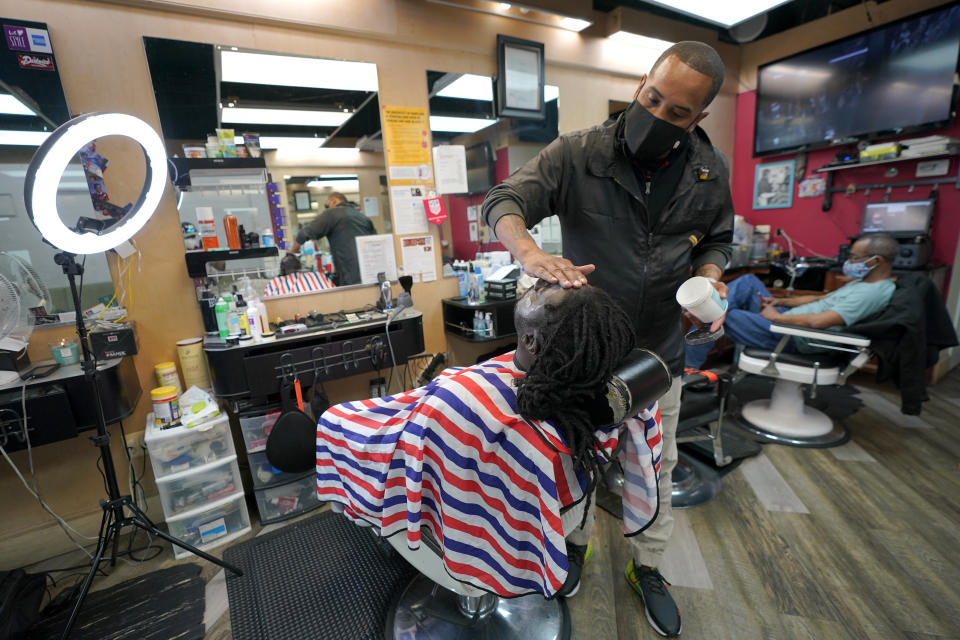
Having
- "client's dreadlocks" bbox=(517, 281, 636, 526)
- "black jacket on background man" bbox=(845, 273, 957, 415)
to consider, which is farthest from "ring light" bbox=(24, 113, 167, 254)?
"black jacket on background man" bbox=(845, 273, 957, 415)

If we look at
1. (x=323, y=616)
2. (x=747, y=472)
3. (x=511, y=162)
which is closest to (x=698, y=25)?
(x=511, y=162)

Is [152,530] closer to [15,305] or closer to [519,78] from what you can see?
[15,305]

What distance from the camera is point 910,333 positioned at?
2.10 m

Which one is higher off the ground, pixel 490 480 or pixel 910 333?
pixel 490 480

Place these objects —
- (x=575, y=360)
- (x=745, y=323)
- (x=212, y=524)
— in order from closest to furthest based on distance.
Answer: (x=575, y=360), (x=212, y=524), (x=745, y=323)

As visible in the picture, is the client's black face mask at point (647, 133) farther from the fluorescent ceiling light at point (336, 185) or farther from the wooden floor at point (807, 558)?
the fluorescent ceiling light at point (336, 185)

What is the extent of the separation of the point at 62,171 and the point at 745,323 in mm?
3114

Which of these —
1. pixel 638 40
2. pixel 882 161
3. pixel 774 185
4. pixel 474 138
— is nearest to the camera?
pixel 474 138

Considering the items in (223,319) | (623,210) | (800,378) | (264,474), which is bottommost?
(264,474)

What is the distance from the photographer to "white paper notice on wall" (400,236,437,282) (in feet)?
8.41

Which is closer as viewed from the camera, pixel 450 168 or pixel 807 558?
pixel 807 558

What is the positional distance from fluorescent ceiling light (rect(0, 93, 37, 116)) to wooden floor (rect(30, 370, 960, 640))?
74.9 inches

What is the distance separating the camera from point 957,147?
271cm

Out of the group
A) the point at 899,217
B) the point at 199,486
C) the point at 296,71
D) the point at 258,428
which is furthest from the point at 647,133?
the point at 899,217
